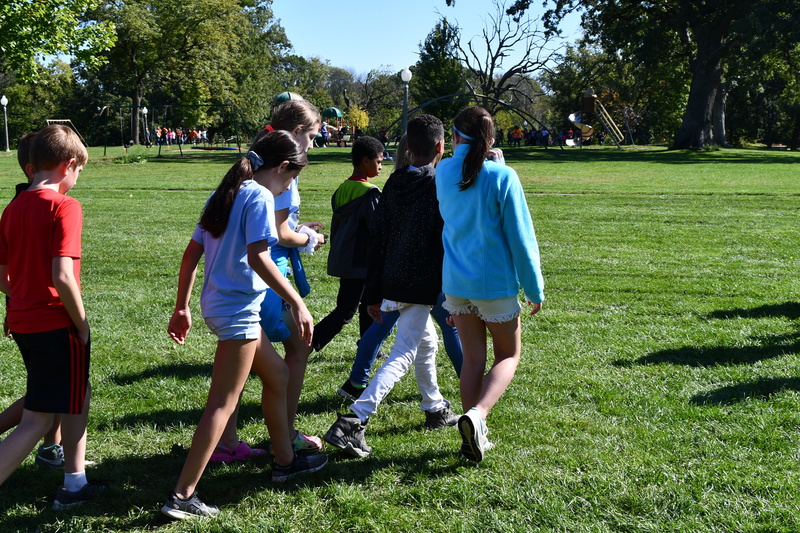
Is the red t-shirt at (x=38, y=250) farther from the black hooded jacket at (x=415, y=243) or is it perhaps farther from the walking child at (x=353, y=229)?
the walking child at (x=353, y=229)

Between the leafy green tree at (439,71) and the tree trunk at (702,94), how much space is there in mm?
15927

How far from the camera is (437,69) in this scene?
52.0 metres

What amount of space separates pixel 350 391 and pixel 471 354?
109 centimetres

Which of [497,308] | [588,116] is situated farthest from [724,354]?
[588,116]

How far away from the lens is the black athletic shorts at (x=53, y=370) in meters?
3.08

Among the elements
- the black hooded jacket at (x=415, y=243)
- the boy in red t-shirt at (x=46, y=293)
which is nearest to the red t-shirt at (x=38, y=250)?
the boy in red t-shirt at (x=46, y=293)

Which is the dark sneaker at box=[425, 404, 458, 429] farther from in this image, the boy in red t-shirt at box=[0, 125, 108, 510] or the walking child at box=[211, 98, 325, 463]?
the boy in red t-shirt at box=[0, 125, 108, 510]

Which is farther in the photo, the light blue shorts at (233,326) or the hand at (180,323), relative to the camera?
the hand at (180,323)

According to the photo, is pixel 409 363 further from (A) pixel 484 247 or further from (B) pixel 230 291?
(B) pixel 230 291

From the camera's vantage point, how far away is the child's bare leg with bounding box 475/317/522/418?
3615 mm

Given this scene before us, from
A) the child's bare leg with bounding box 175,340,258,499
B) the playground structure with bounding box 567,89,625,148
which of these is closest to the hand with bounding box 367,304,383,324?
the child's bare leg with bounding box 175,340,258,499

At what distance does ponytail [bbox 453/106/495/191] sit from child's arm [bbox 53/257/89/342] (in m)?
Result: 1.73

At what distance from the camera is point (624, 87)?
208ft

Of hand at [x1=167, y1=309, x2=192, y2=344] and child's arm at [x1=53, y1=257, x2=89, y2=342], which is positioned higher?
child's arm at [x1=53, y1=257, x2=89, y2=342]
